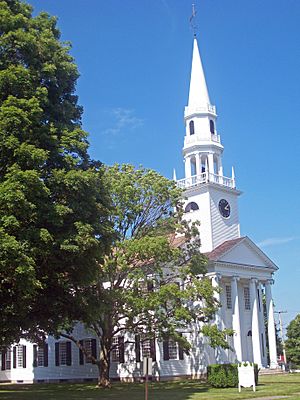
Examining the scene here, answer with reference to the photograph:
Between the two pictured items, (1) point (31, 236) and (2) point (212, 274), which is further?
(2) point (212, 274)

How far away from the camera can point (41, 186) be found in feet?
54.9

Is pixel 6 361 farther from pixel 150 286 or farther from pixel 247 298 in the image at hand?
pixel 150 286

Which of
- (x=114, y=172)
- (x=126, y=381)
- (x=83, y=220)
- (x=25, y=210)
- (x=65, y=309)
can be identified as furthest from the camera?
(x=126, y=381)

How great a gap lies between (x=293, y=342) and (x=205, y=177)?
943 inches

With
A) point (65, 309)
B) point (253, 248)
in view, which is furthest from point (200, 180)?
point (65, 309)

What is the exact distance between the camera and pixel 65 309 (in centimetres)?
2033

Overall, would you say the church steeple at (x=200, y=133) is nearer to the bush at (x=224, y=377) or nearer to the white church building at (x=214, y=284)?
the white church building at (x=214, y=284)

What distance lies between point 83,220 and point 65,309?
3835mm

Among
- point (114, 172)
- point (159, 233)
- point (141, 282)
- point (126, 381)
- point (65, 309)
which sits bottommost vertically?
point (126, 381)

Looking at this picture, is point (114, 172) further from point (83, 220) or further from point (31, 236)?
point (31, 236)

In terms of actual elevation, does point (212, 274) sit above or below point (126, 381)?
above

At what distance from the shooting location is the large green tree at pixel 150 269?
3050 centimetres

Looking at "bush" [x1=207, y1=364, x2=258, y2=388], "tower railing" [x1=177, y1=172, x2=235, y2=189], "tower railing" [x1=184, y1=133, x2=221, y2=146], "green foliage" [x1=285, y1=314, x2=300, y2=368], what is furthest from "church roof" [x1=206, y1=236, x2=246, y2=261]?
"green foliage" [x1=285, y1=314, x2=300, y2=368]

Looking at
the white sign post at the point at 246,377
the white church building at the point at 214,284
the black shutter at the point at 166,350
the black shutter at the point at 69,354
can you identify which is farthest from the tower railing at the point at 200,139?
the white sign post at the point at 246,377
